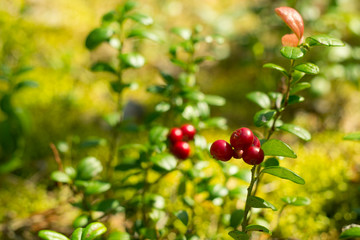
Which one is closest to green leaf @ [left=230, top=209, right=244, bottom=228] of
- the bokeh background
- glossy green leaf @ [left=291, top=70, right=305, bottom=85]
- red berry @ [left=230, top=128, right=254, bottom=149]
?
the bokeh background

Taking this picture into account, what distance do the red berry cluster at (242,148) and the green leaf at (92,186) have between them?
Answer: 0.68 metres

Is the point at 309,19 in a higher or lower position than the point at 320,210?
higher

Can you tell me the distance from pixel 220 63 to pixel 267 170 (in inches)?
130

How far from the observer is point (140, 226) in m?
1.89

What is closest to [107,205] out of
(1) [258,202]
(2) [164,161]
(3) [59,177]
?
(3) [59,177]

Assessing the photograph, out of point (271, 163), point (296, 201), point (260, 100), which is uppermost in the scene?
point (260, 100)

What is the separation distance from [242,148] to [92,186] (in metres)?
0.83

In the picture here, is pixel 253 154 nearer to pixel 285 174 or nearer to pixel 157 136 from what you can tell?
pixel 285 174

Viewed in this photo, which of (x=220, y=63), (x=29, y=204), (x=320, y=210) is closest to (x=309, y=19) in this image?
(x=220, y=63)

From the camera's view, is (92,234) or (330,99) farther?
(330,99)

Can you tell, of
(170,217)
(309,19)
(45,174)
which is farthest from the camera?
(309,19)

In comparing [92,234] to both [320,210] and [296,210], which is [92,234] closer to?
[296,210]

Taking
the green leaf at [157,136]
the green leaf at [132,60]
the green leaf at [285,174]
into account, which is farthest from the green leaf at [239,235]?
the green leaf at [132,60]

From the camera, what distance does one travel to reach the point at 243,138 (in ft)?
4.38
